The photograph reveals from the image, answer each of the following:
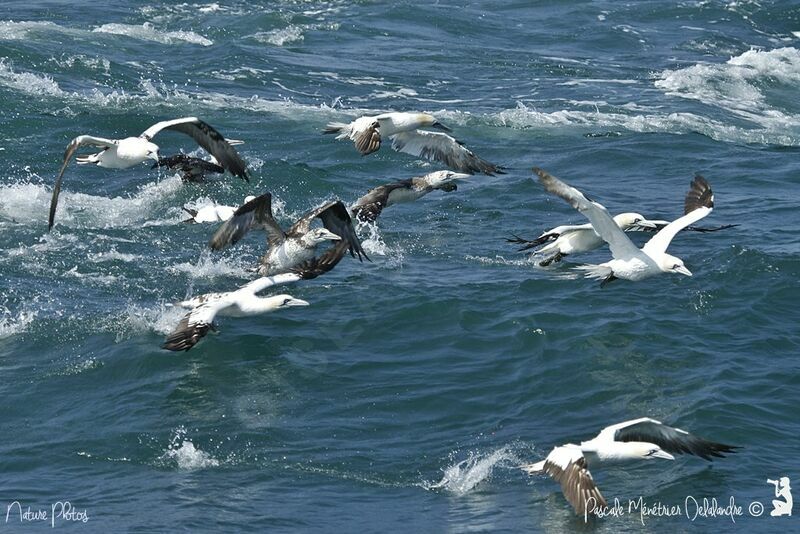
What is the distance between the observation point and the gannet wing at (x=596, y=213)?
13453mm

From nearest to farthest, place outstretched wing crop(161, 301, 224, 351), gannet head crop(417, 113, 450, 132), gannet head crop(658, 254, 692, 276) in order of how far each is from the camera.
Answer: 1. outstretched wing crop(161, 301, 224, 351)
2. gannet head crop(658, 254, 692, 276)
3. gannet head crop(417, 113, 450, 132)

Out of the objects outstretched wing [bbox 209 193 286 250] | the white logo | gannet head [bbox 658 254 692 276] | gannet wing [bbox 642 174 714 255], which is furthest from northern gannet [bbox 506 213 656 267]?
the white logo

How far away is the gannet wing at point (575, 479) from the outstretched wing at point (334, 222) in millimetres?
5447

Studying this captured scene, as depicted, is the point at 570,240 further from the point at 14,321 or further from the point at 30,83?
the point at 30,83

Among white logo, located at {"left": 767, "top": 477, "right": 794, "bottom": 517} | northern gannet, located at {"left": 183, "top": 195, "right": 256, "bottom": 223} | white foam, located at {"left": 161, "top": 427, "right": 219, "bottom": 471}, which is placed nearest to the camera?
white logo, located at {"left": 767, "top": 477, "right": 794, "bottom": 517}

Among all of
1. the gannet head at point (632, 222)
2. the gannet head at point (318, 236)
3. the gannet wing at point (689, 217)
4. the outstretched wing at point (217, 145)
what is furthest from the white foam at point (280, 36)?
the gannet wing at point (689, 217)

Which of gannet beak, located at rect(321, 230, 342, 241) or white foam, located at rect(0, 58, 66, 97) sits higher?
gannet beak, located at rect(321, 230, 342, 241)

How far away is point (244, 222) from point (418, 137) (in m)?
4.19

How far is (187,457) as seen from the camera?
12578 millimetres

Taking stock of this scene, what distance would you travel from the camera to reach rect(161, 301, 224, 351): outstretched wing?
13.9 meters

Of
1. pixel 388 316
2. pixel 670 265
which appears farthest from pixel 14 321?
pixel 670 265

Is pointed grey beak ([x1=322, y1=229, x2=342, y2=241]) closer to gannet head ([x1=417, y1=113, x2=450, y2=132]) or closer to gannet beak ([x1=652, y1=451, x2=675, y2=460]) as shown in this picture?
gannet head ([x1=417, y1=113, x2=450, y2=132])

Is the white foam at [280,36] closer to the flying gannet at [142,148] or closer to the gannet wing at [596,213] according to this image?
the flying gannet at [142,148]

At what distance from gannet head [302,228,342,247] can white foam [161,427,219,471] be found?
398 centimetres
